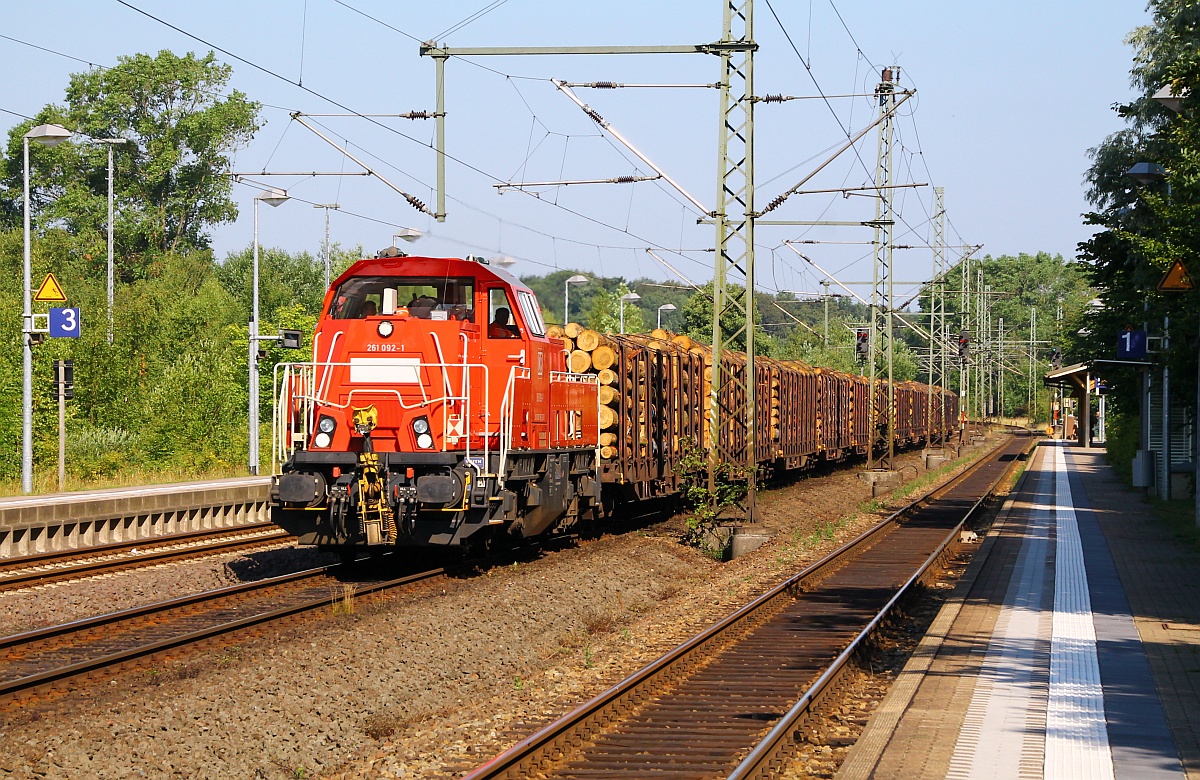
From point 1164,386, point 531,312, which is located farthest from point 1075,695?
point 1164,386

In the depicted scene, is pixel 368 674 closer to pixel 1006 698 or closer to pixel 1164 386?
pixel 1006 698

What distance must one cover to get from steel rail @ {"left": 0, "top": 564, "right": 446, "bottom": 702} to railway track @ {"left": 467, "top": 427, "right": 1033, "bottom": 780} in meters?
4.01

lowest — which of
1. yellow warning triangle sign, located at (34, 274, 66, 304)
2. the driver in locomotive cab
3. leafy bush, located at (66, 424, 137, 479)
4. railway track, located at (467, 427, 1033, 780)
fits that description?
railway track, located at (467, 427, 1033, 780)

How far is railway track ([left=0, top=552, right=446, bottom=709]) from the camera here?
962 cm

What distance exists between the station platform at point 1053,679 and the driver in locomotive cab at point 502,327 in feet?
20.5

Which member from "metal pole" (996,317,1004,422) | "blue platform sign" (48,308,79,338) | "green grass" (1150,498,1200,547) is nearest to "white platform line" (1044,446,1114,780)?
"green grass" (1150,498,1200,547)

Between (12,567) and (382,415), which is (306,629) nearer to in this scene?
(382,415)

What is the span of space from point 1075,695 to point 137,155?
5994cm

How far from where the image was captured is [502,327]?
50.8 feet

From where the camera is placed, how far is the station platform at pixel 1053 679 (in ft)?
24.0

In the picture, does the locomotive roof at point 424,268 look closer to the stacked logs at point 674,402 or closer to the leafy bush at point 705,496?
the stacked logs at point 674,402

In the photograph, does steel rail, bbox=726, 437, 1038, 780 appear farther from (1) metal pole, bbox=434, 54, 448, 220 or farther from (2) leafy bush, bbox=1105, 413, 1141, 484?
(2) leafy bush, bbox=1105, 413, 1141, 484

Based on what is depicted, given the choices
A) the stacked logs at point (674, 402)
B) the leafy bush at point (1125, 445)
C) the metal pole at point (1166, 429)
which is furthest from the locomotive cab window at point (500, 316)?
the leafy bush at point (1125, 445)

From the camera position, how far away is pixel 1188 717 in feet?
27.5
